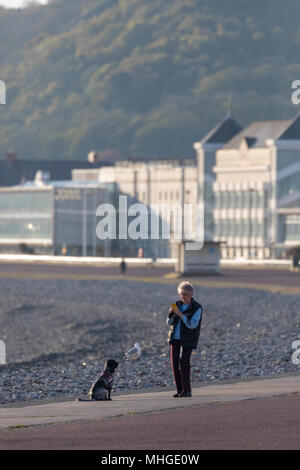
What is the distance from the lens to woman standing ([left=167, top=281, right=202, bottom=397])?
21.8 meters

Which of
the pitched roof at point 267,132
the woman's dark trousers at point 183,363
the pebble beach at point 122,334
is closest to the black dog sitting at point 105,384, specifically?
the woman's dark trousers at point 183,363

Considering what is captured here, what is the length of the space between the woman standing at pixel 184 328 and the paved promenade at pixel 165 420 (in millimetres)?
444

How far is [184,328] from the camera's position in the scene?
22.0 metres

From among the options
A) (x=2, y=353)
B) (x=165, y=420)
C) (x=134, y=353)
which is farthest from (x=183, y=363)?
(x=2, y=353)

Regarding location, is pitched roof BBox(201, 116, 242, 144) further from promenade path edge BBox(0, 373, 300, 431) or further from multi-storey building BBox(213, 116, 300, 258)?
promenade path edge BBox(0, 373, 300, 431)

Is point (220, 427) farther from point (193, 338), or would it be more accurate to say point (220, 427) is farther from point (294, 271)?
point (294, 271)

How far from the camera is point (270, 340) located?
42.7 meters

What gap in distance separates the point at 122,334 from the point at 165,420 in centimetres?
3683

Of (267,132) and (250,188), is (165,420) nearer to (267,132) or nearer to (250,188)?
(250,188)

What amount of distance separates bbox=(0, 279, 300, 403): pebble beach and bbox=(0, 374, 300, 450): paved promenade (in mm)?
4805

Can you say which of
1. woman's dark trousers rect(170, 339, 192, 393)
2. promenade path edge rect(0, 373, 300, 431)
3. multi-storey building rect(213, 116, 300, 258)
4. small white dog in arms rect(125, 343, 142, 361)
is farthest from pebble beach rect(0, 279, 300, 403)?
multi-storey building rect(213, 116, 300, 258)

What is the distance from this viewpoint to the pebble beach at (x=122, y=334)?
31586mm
